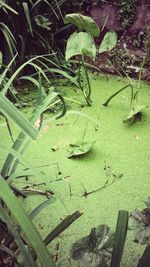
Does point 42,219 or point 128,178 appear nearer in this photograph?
point 42,219

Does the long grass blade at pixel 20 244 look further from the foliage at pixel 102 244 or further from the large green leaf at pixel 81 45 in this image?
the large green leaf at pixel 81 45

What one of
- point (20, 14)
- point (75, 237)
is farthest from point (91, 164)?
point (20, 14)

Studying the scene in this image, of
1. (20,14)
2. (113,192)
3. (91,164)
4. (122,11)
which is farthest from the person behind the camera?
(122,11)

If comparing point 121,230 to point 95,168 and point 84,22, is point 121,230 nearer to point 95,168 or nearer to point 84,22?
point 95,168

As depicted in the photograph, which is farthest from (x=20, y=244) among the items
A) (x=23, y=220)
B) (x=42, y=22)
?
(x=42, y=22)

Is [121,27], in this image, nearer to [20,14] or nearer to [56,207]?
[20,14]

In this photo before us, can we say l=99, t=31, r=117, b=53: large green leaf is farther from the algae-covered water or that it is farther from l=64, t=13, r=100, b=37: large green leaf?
the algae-covered water
